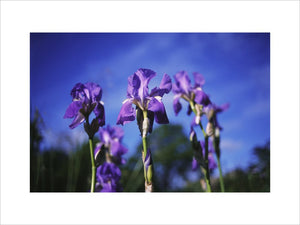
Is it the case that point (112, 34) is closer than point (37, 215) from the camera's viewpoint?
No

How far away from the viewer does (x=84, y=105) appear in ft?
5.18

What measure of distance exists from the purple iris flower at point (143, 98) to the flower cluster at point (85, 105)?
15 centimetres

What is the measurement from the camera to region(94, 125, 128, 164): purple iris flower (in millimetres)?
2143

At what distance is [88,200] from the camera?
2.42 metres

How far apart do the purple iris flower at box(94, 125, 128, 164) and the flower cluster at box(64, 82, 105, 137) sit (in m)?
0.57

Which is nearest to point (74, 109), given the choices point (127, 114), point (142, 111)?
point (127, 114)

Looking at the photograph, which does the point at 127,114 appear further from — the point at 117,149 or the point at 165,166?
the point at 165,166

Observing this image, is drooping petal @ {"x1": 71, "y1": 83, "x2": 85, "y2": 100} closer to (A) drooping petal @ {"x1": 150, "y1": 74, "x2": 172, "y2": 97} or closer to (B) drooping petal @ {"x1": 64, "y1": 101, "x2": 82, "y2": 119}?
(B) drooping petal @ {"x1": 64, "y1": 101, "x2": 82, "y2": 119}

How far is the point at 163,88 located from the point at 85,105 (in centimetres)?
46

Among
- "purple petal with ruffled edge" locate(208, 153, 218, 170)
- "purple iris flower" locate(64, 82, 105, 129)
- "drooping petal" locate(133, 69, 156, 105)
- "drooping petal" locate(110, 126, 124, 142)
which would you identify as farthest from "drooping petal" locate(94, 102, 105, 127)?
"purple petal with ruffled edge" locate(208, 153, 218, 170)
